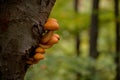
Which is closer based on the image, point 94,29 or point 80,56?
point 80,56

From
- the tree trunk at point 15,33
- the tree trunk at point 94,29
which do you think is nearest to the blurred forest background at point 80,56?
the tree trunk at point 94,29

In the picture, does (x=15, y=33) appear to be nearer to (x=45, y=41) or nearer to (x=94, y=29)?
(x=45, y=41)

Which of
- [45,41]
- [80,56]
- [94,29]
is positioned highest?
[45,41]

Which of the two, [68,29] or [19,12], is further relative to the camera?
[68,29]

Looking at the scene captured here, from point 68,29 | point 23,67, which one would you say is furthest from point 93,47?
point 23,67

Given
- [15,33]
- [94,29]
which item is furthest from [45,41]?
[94,29]

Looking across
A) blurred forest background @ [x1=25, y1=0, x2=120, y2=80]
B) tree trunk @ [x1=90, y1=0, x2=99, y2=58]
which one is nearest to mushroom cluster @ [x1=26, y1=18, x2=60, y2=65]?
blurred forest background @ [x1=25, y1=0, x2=120, y2=80]

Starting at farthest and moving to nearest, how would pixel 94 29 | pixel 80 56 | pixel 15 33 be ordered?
pixel 94 29
pixel 80 56
pixel 15 33

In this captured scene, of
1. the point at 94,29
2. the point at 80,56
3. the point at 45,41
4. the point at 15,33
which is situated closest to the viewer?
the point at 15,33

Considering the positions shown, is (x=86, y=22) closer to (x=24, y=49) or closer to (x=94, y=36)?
(x=94, y=36)
